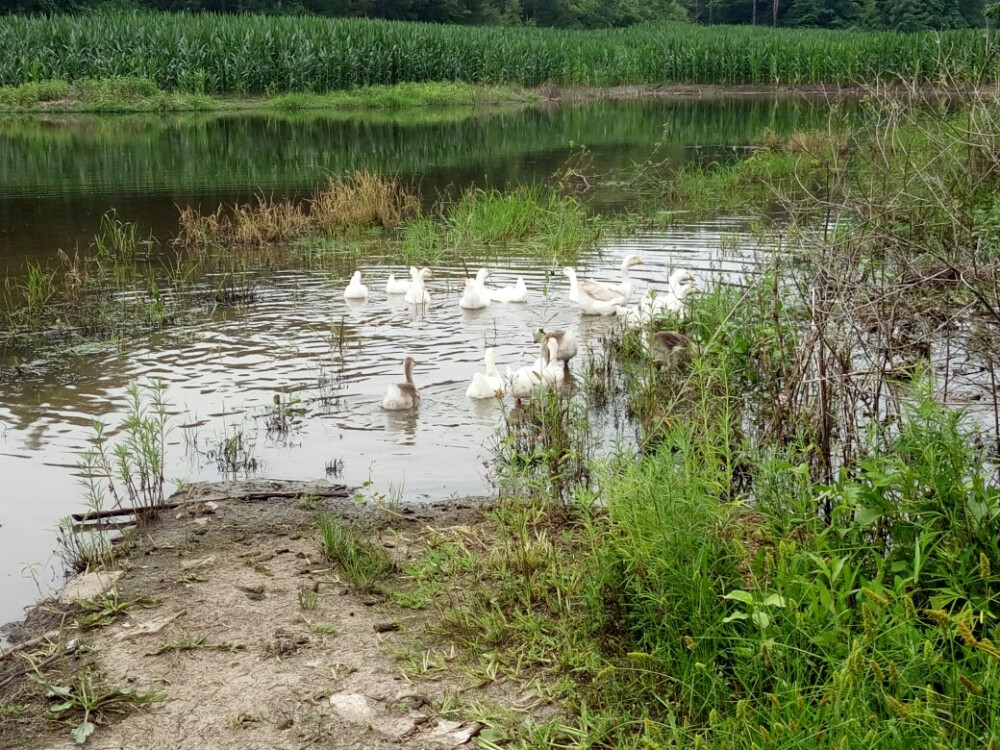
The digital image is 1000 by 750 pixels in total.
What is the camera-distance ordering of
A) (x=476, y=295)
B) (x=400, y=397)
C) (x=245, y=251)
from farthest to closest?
(x=245, y=251) < (x=476, y=295) < (x=400, y=397)

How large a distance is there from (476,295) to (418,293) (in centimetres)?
67

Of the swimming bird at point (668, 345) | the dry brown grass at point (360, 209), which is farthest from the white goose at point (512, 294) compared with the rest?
the dry brown grass at point (360, 209)

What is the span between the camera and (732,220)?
584 inches

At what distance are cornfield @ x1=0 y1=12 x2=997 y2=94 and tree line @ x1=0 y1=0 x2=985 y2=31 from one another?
12701 millimetres

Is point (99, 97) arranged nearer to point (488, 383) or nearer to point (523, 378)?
point (488, 383)

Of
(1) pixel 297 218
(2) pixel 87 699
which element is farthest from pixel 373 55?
(2) pixel 87 699

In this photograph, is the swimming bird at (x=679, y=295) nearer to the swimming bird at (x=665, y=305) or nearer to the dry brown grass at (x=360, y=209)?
the swimming bird at (x=665, y=305)

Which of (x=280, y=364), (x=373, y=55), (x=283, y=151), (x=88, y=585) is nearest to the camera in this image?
(x=88, y=585)

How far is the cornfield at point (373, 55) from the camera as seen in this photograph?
38.2 meters

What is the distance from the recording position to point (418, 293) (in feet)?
35.7

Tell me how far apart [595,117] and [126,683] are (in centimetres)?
3256

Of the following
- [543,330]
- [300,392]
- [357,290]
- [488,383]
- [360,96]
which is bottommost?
[300,392]

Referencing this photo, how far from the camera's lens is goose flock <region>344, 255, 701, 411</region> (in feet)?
25.7

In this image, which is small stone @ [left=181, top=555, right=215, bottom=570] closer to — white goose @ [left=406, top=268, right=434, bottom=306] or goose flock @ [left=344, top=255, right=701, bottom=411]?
goose flock @ [left=344, top=255, right=701, bottom=411]
